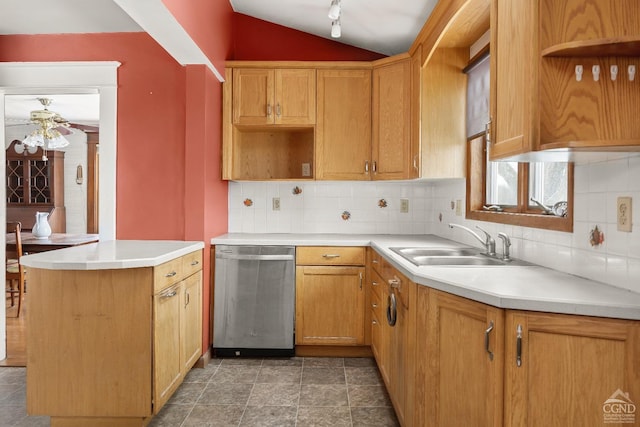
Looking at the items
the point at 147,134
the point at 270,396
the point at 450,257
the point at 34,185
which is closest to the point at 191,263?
the point at 270,396

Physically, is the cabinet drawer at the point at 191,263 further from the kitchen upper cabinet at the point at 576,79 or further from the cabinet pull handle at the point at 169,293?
the kitchen upper cabinet at the point at 576,79

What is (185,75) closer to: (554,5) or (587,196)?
→ (554,5)

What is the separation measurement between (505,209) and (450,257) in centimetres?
53

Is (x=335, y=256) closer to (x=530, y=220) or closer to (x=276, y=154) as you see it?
(x=276, y=154)

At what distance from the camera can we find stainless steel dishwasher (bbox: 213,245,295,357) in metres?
3.00

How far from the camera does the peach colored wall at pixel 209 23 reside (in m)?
2.33

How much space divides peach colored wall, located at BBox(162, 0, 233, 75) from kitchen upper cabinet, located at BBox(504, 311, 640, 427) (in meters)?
2.17

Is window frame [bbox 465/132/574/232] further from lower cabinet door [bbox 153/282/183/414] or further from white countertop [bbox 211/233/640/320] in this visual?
lower cabinet door [bbox 153/282/183/414]

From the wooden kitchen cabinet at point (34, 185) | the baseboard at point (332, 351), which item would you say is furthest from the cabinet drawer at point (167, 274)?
the wooden kitchen cabinet at point (34, 185)

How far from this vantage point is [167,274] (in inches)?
87.2

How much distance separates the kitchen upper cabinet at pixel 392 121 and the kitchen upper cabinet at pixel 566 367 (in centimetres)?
186

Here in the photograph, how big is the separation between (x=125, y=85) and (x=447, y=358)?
291cm

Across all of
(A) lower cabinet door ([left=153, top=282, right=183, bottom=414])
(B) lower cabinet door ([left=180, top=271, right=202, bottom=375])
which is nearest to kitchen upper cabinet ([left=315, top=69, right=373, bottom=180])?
(B) lower cabinet door ([left=180, top=271, right=202, bottom=375])

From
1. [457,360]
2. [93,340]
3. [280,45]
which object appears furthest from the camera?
[280,45]
